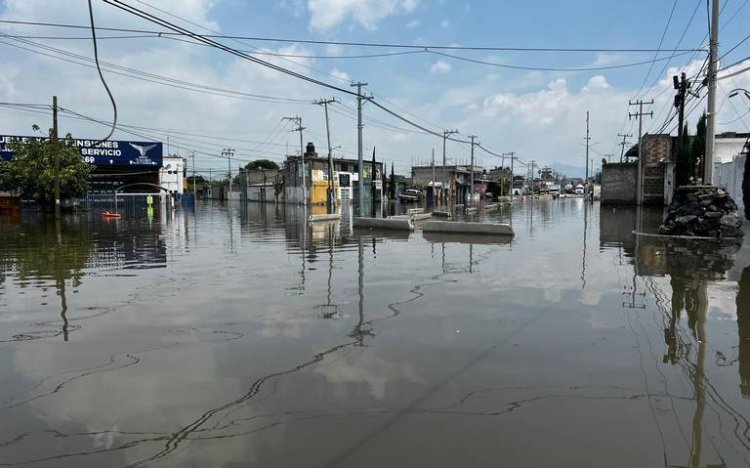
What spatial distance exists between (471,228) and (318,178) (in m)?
47.6

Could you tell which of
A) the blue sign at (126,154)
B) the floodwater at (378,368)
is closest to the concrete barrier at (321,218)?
the floodwater at (378,368)

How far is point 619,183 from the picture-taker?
56.4 meters

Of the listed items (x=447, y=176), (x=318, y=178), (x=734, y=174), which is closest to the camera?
(x=734, y=174)

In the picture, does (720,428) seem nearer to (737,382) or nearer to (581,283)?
(737,382)

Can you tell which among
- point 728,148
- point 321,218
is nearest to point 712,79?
point 321,218

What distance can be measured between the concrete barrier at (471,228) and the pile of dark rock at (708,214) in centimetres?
590

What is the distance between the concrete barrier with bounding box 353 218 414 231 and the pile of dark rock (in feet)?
34.0

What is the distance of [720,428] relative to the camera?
4621 mm

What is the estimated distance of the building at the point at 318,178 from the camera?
2605 inches

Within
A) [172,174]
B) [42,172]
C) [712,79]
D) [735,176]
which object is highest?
[172,174]

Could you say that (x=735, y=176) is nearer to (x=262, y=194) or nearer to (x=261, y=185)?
(x=262, y=194)

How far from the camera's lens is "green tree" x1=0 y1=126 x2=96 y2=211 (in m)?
39.5

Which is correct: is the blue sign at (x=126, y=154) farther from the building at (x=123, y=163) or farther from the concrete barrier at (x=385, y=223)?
the concrete barrier at (x=385, y=223)

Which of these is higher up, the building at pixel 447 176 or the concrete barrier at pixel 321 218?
the building at pixel 447 176
